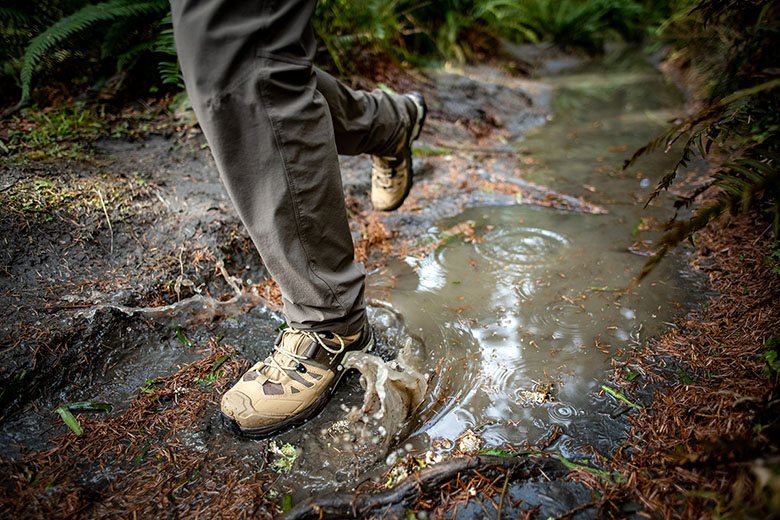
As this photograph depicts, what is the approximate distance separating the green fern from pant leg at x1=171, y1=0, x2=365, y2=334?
2.29 m

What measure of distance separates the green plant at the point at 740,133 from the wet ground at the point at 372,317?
0.48 m

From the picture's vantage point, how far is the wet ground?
54.9 inches

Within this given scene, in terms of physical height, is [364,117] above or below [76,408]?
above

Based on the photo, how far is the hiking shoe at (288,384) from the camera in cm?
147

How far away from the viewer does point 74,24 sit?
276 centimetres

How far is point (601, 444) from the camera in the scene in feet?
4.42

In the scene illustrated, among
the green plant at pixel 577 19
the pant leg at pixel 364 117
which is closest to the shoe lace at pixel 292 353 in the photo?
the pant leg at pixel 364 117

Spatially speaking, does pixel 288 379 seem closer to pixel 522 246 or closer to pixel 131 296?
pixel 131 296

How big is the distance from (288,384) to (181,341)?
0.61 m

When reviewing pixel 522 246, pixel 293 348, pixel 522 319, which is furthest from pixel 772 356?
pixel 293 348

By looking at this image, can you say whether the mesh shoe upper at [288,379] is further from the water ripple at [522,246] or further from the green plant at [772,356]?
the green plant at [772,356]

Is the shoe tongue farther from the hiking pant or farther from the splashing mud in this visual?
the splashing mud

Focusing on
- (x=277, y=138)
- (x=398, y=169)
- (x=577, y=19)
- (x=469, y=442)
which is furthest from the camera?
(x=577, y=19)

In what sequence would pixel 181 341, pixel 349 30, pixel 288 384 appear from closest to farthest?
pixel 288 384 < pixel 181 341 < pixel 349 30
